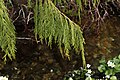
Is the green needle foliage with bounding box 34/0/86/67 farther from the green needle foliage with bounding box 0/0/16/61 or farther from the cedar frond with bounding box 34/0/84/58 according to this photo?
the green needle foliage with bounding box 0/0/16/61

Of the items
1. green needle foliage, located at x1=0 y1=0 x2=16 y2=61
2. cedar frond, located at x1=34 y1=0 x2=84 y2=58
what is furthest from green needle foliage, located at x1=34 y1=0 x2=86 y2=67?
green needle foliage, located at x1=0 y1=0 x2=16 y2=61

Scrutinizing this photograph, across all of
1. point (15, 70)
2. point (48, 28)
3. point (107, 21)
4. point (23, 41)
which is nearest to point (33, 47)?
point (23, 41)

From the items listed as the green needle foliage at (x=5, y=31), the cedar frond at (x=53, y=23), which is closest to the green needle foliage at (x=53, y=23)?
the cedar frond at (x=53, y=23)

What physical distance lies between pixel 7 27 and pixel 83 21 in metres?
1.61

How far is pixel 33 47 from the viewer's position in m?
2.69

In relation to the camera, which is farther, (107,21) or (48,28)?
(107,21)

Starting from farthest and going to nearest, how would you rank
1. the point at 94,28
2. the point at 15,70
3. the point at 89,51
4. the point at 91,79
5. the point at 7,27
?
the point at 94,28
the point at 89,51
the point at 15,70
the point at 91,79
the point at 7,27

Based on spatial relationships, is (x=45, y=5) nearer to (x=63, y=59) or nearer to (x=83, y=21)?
(x=63, y=59)

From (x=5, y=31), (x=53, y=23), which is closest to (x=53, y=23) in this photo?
(x=53, y=23)

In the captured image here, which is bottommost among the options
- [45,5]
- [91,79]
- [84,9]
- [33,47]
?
[91,79]

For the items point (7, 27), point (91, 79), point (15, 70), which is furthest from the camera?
point (15, 70)

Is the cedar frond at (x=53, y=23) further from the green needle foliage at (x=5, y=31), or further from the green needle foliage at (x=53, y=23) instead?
the green needle foliage at (x=5, y=31)

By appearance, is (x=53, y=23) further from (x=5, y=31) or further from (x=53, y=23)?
(x=5, y=31)

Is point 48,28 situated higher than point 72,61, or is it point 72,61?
point 48,28
